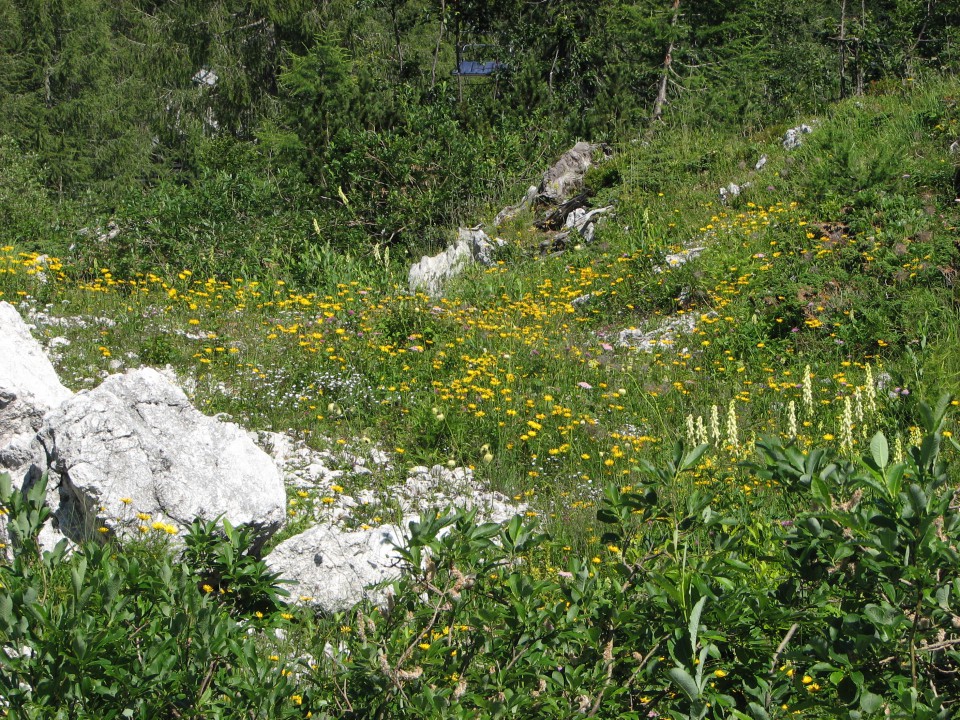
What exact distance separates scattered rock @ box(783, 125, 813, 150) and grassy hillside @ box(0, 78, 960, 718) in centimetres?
25

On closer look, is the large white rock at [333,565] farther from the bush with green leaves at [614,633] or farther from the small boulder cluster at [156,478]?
the bush with green leaves at [614,633]

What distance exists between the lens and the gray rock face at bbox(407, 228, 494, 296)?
418 inches

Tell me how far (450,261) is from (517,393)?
4461 mm

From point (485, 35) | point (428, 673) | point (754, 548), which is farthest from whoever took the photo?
point (485, 35)

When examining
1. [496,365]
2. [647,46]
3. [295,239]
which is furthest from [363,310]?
[647,46]

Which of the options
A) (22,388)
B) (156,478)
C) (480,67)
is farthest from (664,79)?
(156,478)

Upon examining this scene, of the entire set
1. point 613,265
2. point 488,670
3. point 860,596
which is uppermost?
point 860,596

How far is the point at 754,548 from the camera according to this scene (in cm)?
412

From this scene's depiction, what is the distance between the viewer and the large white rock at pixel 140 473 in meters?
4.46

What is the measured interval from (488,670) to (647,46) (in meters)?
14.5

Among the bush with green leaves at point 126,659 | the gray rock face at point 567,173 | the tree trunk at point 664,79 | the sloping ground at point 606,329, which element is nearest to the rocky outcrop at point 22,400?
the sloping ground at point 606,329

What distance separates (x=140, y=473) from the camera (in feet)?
15.1

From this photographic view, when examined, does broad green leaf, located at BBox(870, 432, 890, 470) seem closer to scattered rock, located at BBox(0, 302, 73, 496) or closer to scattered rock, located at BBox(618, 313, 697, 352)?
scattered rock, located at BBox(0, 302, 73, 496)

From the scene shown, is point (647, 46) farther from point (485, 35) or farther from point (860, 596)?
point (860, 596)
